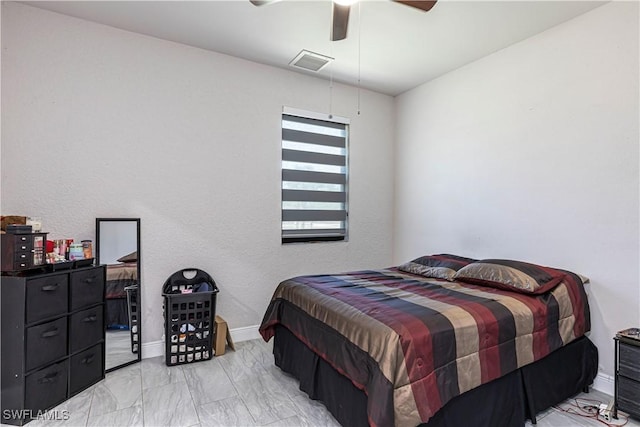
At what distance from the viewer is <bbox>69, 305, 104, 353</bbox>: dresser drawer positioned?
7.79 feet

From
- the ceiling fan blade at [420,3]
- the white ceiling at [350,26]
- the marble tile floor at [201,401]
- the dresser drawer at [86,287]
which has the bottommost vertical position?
the marble tile floor at [201,401]

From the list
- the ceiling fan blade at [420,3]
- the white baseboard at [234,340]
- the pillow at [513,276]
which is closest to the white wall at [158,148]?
the white baseboard at [234,340]

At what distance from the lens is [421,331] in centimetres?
174

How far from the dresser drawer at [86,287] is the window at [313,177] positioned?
1.74 m

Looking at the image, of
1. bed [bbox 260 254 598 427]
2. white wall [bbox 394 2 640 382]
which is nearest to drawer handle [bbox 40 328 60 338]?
bed [bbox 260 254 598 427]

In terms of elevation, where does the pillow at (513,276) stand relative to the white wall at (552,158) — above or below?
below

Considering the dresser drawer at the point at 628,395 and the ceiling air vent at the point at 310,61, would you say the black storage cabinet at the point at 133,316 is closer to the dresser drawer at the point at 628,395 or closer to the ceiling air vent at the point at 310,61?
the ceiling air vent at the point at 310,61

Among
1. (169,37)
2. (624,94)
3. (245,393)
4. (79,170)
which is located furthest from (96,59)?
(624,94)

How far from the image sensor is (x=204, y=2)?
2.55 m

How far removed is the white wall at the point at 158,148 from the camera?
8.74 feet

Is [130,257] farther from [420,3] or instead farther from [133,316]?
[420,3]

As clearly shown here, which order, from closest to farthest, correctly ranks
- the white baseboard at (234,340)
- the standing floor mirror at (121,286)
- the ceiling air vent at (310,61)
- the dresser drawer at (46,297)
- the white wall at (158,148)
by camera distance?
the dresser drawer at (46,297), the white wall at (158,148), the standing floor mirror at (121,286), the white baseboard at (234,340), the ceiling air vent at (310,61)

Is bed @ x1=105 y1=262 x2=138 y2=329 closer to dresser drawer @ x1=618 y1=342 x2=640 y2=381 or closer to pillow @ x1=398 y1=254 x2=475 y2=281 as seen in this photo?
pillow @ x1=398 y1=254 x2=475 y2=281

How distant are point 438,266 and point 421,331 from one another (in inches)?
60.7
